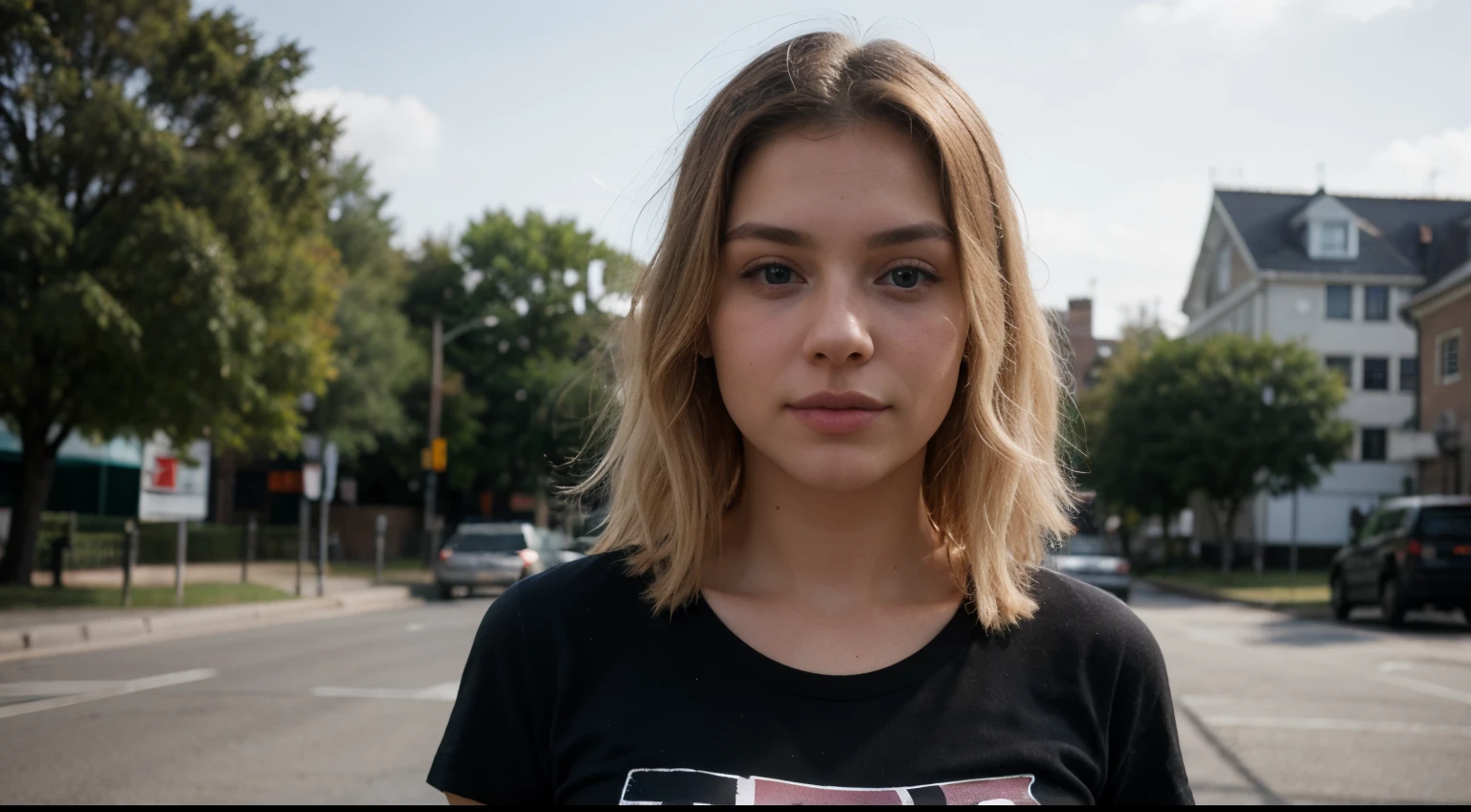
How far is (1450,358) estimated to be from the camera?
32.4 meters

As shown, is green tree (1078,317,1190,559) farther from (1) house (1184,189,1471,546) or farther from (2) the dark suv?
(2) the dark suv

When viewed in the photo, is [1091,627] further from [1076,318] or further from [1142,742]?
[1076,318]

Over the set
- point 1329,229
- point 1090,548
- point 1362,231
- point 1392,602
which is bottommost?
point 1392,602

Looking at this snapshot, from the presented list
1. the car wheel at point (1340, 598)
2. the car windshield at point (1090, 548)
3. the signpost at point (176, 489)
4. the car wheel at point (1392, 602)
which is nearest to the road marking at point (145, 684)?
the signpost at point (176, 489)

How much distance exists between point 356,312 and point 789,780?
4821 cm

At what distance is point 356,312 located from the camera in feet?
157

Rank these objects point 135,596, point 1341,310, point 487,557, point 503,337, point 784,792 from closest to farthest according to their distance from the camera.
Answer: point 784,792 < point 135,596 < point 487,557 < point 503,337 < point 1341,310

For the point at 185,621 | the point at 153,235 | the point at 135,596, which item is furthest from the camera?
the point at 135,596

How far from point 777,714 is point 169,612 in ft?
54.8

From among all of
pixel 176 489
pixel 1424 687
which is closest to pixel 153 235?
pixel 176 489

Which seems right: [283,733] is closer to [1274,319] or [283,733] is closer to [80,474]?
[80,474]

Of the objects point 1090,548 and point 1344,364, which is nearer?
point 1090,548

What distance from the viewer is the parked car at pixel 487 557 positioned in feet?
84.3

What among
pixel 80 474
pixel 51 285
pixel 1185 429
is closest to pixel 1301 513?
pixel 1185 429
